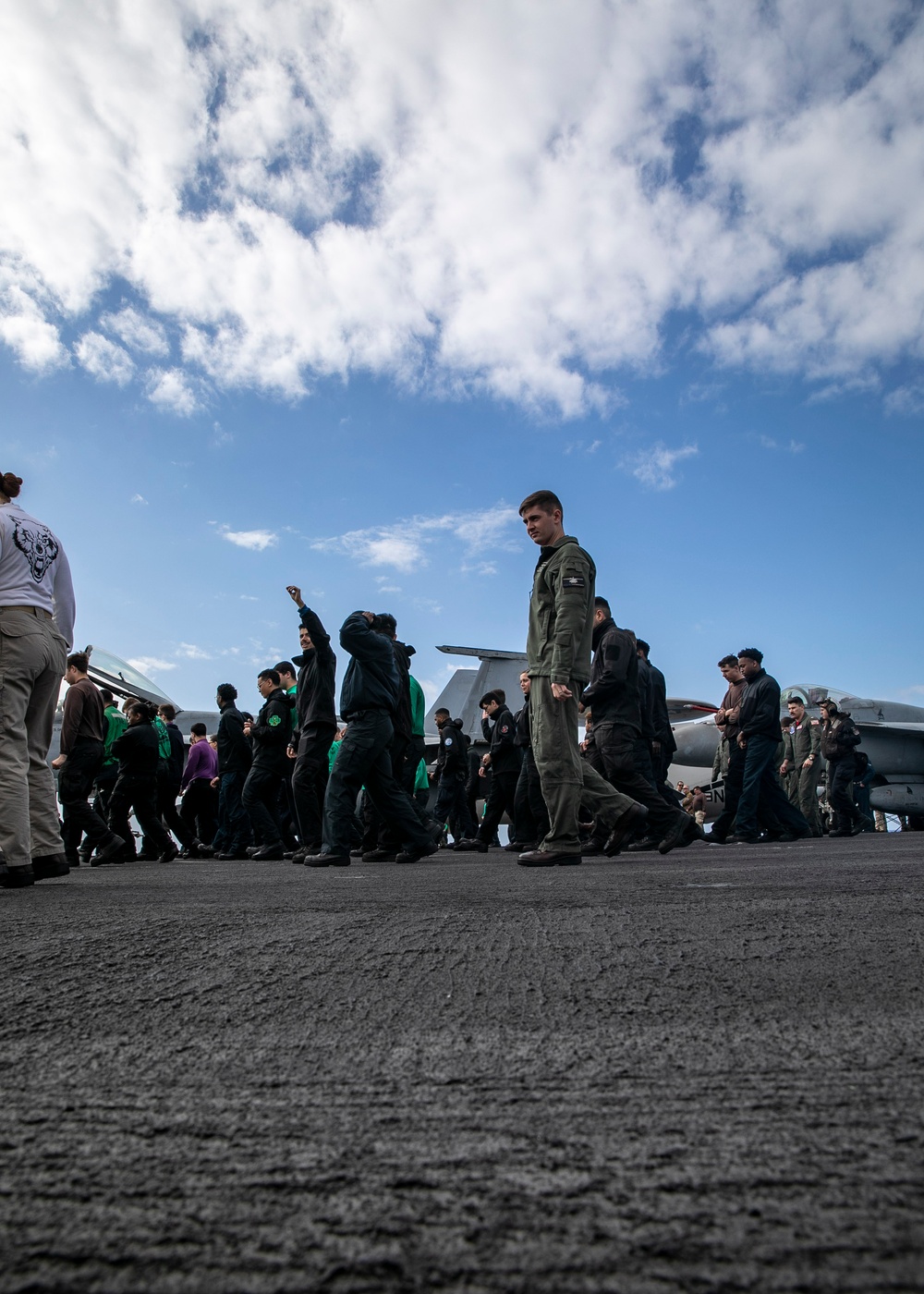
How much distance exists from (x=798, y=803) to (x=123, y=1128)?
1273 cm

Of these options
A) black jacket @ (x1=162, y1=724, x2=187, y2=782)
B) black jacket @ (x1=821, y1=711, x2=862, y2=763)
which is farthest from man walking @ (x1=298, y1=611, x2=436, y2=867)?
black jacket @ (x1=821, y1=711, x2=862, y2=763)

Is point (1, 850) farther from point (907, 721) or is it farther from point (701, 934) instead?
point (907, 721)

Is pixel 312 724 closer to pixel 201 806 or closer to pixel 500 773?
pixel 500 773

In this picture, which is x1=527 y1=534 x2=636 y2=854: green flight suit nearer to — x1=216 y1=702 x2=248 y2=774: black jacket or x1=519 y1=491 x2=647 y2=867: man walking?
x1=519 y1=491 x2=647 y2=867: man walking

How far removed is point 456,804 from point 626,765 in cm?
439

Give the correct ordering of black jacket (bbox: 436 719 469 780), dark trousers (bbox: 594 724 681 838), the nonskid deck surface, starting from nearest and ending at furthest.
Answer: the nonskid deck surface < dark trousers (bbox: 594 724 681 838) < black jacket (bbox: 436 719 469 780)

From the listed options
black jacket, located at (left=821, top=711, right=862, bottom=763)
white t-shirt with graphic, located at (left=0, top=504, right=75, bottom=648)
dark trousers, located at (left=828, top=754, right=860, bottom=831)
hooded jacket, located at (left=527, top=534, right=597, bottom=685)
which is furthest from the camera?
dark trousers, located at (left=828, top=754, right=860, bottom=831)

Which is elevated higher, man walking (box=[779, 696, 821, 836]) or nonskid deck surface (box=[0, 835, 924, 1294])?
man walking (box=[779, 696, 821, 836])

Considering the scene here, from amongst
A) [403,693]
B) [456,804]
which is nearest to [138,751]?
[403,693]

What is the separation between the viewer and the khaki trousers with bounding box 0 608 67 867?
3848 mm

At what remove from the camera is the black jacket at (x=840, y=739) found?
35.6ft

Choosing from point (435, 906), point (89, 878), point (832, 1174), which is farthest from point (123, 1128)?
point (89, 878)

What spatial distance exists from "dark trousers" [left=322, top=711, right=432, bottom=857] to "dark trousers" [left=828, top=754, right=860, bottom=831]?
692 centimetres

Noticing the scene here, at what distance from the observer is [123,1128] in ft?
3.18
